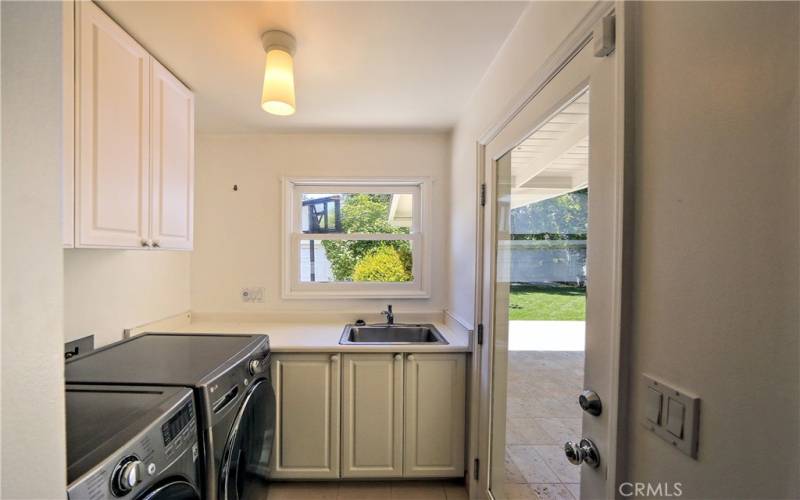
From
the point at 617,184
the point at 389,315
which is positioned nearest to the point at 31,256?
the point at 617,184

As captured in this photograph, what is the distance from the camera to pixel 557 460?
3.41 feet

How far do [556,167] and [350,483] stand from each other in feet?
6.95

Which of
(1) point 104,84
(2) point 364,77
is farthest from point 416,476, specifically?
(1) point 104,84

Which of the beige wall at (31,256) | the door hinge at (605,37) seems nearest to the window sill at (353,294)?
the door hinge at (605,37)

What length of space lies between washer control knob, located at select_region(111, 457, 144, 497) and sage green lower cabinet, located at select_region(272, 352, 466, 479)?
1.06 meters

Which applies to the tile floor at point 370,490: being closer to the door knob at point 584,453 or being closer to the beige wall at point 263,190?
the beige wall at point 263,190

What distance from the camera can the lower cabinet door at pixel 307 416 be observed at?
1.88m

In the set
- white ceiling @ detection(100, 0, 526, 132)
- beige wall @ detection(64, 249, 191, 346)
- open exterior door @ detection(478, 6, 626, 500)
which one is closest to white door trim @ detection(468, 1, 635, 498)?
open exterior door @ detection(478, 6, 626, 500)

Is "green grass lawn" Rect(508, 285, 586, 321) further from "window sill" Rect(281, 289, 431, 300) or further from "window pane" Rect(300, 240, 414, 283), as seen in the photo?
"window pane" Rect(300, 240, 414, 283)

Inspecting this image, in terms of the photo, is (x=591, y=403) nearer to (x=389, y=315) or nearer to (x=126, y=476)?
(x=126, y=476)

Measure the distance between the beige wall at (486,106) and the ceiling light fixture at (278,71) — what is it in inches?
36.8

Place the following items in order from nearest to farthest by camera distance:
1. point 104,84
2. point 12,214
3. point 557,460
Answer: point 12,214
point 557,460
point 104,84

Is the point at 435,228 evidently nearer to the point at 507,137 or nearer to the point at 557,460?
the point at 507,137

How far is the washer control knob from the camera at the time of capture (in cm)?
77
